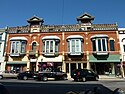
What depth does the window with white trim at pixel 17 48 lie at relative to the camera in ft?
108

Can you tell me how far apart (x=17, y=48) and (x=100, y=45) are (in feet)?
52.3

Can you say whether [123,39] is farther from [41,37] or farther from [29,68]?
[29,68]

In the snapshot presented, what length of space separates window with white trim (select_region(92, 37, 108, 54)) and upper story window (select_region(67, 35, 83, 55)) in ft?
8.05

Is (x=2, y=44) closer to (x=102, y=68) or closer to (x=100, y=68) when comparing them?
(x=100, y=68)

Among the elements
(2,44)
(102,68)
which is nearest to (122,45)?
(102,68)

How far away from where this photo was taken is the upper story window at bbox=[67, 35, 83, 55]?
31969mm

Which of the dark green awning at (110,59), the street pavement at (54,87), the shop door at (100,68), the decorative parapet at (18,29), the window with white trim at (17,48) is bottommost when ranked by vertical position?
the street pavement at (54,87)

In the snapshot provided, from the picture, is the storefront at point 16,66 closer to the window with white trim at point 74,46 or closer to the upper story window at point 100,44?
the window with white trim at point 74,46

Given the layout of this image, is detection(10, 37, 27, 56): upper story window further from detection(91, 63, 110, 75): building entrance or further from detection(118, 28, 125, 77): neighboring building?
detection(118, 28, 125, 77): neighboring building

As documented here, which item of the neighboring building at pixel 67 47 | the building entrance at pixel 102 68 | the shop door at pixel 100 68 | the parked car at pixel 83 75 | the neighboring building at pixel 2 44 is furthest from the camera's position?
the neighboring building at pixel 2 44

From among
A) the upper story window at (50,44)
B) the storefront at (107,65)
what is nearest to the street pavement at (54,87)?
the storefront at (107,65)

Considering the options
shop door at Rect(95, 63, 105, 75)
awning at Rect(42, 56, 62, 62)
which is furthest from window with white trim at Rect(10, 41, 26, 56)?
shop door at Rect(95, 63, 105, 75)

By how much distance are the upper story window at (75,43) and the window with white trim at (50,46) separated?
2.49 metres

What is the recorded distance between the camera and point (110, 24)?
3319 cm
